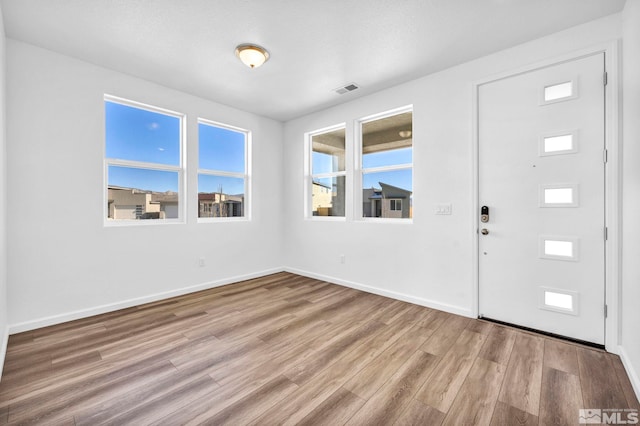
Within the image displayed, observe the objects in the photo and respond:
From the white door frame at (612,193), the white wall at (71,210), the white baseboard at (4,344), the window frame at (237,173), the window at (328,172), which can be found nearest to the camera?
the white baseboard at (4,344)

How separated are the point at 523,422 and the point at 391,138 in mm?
3174

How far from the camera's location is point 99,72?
3.03 metres

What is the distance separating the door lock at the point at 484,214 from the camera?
2836mm

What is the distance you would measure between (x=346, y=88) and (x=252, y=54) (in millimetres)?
1385

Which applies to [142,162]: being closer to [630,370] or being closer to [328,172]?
[328,172]

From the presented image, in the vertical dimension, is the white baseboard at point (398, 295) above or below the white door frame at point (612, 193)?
below

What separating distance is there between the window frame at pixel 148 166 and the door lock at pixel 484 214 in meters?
3.74

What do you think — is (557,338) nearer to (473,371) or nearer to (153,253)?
(473,371)

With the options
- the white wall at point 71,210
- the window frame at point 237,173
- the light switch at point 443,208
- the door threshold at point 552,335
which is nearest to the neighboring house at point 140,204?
the white wall at point 71,210

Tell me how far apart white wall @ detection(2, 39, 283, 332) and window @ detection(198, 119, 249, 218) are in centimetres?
22

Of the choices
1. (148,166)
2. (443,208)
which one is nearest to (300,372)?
(443,208)

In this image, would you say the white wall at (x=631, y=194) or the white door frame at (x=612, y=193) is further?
the white door frame at (x=612, y=193)

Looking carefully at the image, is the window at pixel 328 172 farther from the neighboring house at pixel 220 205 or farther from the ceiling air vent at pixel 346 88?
the neighboring house at pixel 220 205

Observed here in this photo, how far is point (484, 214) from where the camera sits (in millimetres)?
2854
